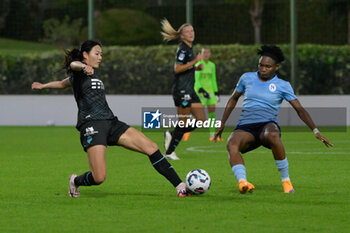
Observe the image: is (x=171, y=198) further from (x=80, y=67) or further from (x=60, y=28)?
(x=60, y=28)

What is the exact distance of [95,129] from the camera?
9.90m

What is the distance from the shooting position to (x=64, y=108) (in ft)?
84.8

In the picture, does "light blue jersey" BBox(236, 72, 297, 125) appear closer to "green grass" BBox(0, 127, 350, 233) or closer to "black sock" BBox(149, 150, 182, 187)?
"green grass" BBox(0, 127, 350, 233)

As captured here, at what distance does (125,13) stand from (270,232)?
23.7 meters

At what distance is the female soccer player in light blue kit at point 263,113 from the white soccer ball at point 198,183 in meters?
0.37

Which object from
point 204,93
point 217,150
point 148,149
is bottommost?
point 217,150

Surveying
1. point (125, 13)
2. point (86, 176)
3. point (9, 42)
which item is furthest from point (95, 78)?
point (125, 13)

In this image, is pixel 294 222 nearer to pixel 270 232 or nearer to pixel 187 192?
pixel 270 232

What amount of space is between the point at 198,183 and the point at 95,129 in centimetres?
131

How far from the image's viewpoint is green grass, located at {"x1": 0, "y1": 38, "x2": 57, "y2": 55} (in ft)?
88.9

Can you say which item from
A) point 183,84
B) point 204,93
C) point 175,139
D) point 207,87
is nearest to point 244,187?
point 175,139

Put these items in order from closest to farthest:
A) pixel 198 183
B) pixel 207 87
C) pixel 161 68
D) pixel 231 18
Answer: pixel 198 183 → pixel 207 87 → pixel 231 18 → pixel 161 68

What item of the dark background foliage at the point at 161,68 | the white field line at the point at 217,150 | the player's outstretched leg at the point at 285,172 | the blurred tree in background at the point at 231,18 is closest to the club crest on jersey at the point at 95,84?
the player's outstretched leg at the point at 285,172

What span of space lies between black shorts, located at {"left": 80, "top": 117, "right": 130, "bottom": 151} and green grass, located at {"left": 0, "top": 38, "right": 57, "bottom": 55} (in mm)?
17409
